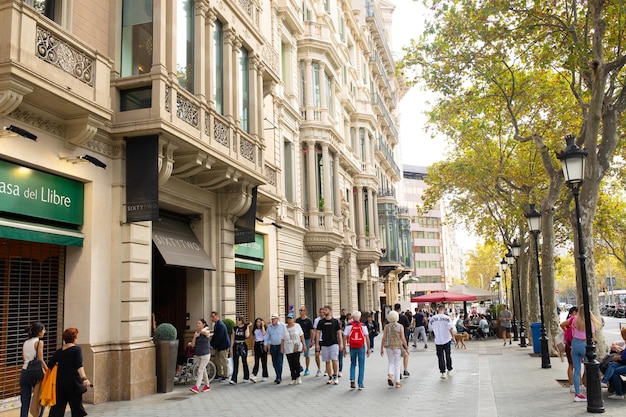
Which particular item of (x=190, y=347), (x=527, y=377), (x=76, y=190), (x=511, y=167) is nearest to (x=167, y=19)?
(x=76, y=190)

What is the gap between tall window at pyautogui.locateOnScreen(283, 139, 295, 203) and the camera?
952 inches

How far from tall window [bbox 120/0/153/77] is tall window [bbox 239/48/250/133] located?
4677 millimetres

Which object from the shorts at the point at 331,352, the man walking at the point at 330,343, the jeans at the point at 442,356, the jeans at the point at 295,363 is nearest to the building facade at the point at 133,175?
the jeans at the point at 295,363

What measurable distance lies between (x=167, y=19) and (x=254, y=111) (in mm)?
5165

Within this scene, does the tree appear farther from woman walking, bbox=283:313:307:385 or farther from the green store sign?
the green store sign

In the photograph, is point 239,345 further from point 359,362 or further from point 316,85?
point 316,85

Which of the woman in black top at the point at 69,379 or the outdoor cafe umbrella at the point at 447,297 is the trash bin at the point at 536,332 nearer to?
the outdoor cafe umbrella at the point at 447,297

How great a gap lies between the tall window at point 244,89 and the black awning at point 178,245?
147 inches

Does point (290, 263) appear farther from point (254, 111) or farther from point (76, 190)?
point (76, 190)

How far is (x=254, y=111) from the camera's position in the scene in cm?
1780

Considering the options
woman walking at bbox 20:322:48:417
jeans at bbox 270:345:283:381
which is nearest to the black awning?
jeans at bbox 270:345:283:381

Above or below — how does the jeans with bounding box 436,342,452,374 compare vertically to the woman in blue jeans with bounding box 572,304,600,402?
below

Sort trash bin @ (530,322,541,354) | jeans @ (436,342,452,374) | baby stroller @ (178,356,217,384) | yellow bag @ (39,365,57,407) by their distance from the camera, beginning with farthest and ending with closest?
1. trash bin @ (530,322,541,354)
2. jeans @ (436,342,452,374)
3. baby stroller @ (178,356,217,384)
4. yellow bag @ (39,365,57,407)

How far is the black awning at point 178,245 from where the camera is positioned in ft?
45.1
